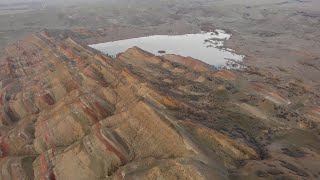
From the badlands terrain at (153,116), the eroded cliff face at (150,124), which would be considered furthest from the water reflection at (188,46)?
the eroded cliff face at (150,124)

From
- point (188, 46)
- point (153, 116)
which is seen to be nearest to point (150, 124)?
point (153, 116)

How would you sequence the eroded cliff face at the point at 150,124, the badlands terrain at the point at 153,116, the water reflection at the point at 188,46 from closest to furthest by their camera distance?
1. the eroded cliff face at the point at 150,124
2. the badlands terrain at the point at 153,116
3. the water reflection at the point at 188,46

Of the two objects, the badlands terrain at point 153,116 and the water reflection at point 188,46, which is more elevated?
the badlands terrain at point 153,116

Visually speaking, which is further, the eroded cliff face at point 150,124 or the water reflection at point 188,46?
the water reflection at point 188,46

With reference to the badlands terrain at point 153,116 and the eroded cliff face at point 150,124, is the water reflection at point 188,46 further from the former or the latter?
the eroded cliff face at point 150,124

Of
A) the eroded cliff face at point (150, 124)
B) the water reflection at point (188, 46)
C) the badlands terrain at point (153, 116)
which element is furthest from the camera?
the water reflection at point (188, 46)

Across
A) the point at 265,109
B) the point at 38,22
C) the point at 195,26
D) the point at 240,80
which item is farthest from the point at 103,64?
the point at 38,22

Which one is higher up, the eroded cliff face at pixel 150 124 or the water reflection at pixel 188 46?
the eroded cliff face at pixel 150 124
